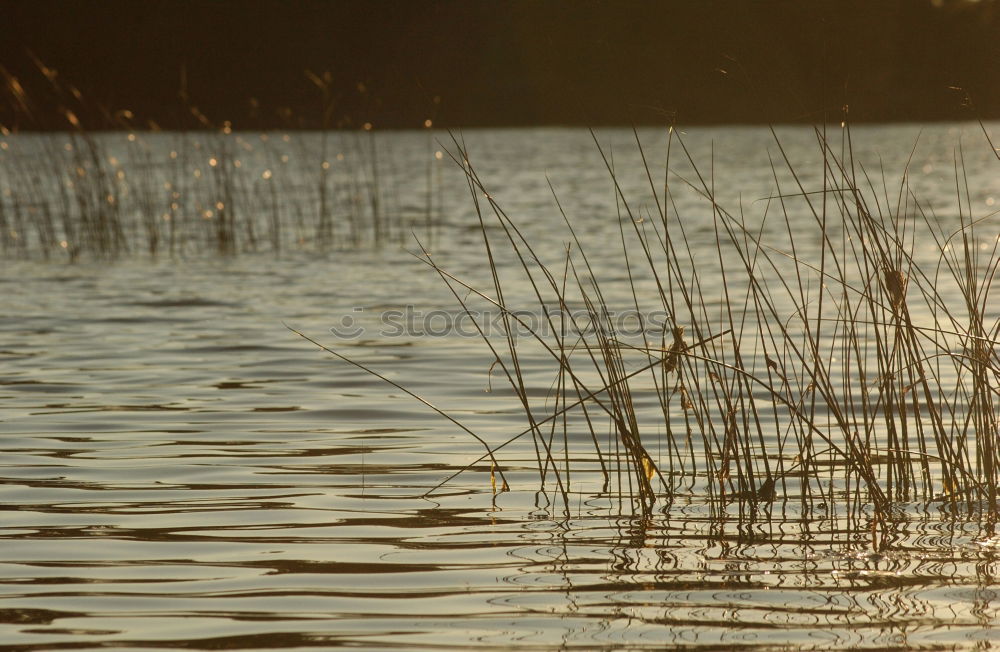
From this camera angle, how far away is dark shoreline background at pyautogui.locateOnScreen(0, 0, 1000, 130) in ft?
12.1

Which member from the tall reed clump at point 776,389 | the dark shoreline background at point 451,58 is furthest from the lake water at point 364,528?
the dark shoreline background at point 451,58

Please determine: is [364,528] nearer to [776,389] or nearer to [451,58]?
[776,389]

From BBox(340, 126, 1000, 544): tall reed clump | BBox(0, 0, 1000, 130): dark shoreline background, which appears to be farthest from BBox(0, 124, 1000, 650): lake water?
BBox(0, 0, 1000, 130): dark shoreline background

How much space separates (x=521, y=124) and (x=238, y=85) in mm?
12465

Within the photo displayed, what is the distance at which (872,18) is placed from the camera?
414 cm

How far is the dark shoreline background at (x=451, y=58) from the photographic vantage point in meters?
3.69

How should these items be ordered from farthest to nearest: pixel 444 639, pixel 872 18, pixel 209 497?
pixel 872 18 < pixel 209 497 < pixel 444 639

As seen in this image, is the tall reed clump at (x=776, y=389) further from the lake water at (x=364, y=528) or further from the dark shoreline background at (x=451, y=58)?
the dark shoreline background at (x=451, y=58)

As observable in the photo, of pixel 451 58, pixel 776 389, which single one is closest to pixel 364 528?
pixel 776 389

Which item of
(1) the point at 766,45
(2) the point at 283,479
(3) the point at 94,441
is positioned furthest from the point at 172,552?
(1) the point at 766,45

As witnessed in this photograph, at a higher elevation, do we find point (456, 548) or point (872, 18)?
point (872, 18)

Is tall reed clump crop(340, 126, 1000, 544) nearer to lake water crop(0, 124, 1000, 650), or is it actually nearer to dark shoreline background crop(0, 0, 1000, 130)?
lake water crop(0, 124, 1000, 650)

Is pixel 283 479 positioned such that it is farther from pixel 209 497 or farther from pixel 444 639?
pixel 444 639

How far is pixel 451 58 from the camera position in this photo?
47.3m
